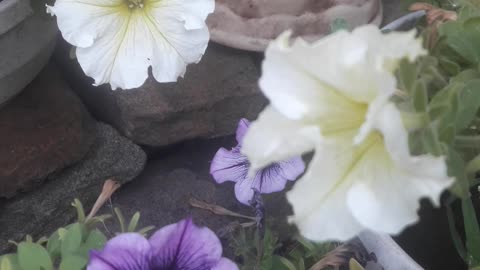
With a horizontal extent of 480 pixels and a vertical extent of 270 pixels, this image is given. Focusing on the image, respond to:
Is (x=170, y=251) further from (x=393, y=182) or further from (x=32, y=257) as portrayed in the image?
(x=393, y=182)

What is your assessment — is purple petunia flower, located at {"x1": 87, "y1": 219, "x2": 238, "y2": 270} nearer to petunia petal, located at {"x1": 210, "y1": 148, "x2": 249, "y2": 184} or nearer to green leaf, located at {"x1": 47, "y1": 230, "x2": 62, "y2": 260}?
green leaf, located at {"x1": 47, "y1": 230, "x2": 62, "y2": 260}

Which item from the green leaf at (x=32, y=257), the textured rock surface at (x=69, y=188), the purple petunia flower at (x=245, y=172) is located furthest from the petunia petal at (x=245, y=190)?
the textured rock surface at (x=69, y=188)

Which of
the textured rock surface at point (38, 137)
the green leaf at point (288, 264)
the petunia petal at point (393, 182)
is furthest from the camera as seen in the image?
the textured rock surface at point (38, 137)

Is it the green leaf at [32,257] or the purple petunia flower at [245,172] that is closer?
the green leaf at [32,257]

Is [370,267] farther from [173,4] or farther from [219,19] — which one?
[219,19]

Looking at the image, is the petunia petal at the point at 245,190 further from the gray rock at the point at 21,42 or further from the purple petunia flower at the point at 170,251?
the gray rock at the point at 21,42

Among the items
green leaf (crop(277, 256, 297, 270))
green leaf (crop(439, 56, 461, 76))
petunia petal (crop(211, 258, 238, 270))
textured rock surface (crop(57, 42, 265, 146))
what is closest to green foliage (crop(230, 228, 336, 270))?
green leaf (crop(277, 256, 297, 270))

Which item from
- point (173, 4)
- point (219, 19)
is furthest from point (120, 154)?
point (173, 4)
